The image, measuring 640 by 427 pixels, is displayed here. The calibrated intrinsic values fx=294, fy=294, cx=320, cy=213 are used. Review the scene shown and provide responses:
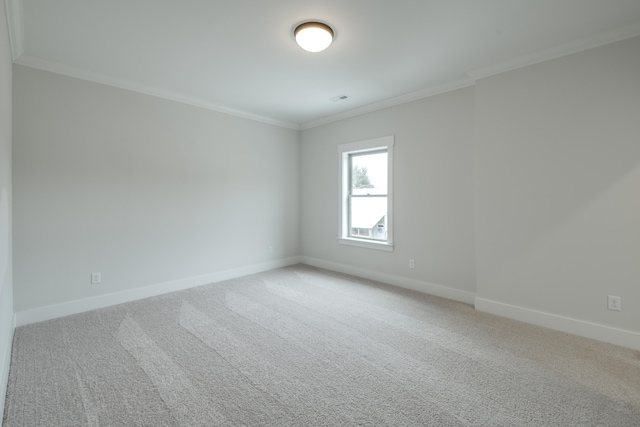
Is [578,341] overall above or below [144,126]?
below

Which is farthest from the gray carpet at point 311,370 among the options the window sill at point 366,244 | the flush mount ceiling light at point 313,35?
the flush mount ceiling light at point 313,35

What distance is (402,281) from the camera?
13.8 ft

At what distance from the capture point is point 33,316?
2.98m

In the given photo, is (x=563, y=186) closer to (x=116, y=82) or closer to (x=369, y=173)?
(x=369, y=173)

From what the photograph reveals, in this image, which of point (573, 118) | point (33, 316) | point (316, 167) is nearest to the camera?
point (573, 118)

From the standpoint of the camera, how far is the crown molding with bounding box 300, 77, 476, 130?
11.6 ft

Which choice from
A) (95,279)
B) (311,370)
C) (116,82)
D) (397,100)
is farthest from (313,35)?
(95,279)

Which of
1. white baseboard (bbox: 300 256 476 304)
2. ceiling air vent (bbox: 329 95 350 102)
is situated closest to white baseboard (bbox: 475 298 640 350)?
white baseboard (bbox: 300 256 476 304)

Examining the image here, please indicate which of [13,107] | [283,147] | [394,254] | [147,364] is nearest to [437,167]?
[394,254]

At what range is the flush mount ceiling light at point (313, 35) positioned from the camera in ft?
7.84

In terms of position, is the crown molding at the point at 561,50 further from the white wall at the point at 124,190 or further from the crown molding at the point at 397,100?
the white wall at the point at 124,190

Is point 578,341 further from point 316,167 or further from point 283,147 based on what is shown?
point 283,147

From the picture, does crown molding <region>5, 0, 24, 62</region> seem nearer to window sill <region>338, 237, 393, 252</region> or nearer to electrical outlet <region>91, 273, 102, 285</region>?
electrical outlet <region>91, 273, 102, 285</region>

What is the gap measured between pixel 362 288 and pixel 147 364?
2694 mm
